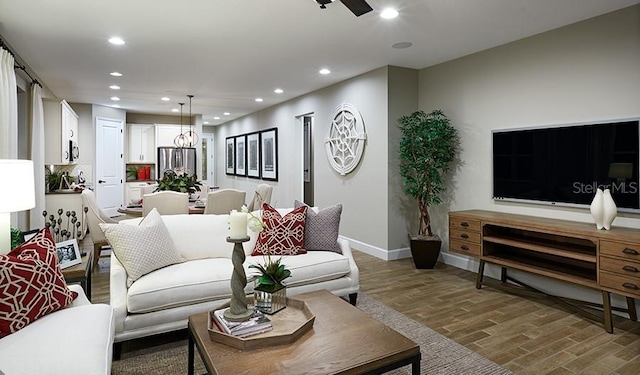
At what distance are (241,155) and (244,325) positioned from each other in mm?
8633

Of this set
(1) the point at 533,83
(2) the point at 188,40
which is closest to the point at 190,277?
(2) the point at 188,40

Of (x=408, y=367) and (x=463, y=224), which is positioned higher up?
(x=463, y=224)

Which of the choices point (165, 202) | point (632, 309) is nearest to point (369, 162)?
point (165, 202)

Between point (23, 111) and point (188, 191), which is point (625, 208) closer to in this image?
point (188, 191)

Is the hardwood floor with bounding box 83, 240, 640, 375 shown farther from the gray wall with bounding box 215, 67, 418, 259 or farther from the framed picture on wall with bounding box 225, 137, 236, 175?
the framed picture on wall with bounding box 225, 137, 236, 175

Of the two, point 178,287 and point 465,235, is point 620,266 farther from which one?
point 178,287

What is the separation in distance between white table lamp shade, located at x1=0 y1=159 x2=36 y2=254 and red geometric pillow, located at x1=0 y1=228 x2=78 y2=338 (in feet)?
0.99

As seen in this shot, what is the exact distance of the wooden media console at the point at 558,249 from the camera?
9.06 feet

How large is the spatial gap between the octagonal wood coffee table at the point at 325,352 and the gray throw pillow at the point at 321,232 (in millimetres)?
1428

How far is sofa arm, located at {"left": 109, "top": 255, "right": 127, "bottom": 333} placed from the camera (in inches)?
94.5

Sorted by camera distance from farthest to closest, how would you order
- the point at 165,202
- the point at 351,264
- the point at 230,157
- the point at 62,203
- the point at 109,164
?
1. the point at 230,157
2. the point at 109,164
3. the point at 62,203
4. the point at 165,202
5. the point at 351,264

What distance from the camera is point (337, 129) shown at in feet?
19.3

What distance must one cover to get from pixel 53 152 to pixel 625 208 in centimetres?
729

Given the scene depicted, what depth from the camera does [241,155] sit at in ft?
33.4
